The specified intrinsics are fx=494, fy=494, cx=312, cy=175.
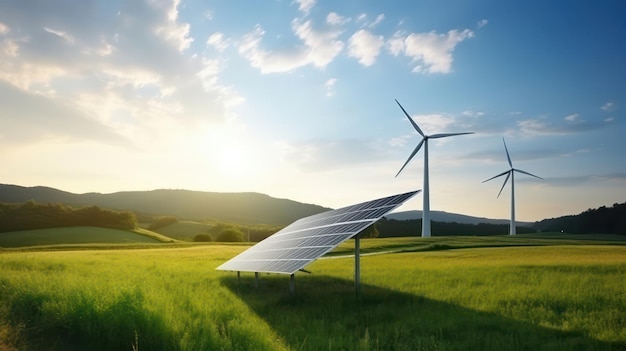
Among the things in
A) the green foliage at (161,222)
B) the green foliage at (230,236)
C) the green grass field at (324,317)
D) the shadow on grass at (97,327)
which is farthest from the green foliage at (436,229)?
the shadow on grass at (97,327)

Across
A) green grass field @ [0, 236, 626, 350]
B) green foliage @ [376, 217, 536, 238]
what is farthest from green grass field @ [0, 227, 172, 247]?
green grass field @ [0, 236, 626, 350]

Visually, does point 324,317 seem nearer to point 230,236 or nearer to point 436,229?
point 230,236

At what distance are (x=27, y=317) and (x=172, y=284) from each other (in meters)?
7.14

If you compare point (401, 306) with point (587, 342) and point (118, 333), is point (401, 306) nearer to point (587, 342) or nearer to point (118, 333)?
point (587, 342)

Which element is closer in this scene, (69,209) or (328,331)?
(328,331)

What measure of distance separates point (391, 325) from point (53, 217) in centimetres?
11720

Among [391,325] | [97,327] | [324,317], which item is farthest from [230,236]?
[391,325]

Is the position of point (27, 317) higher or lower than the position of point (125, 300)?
lower

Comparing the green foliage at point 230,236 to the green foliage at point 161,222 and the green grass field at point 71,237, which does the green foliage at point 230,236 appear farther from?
the green foliage at point 161,222

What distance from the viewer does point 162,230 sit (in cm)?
15812

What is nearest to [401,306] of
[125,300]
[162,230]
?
[125,300]

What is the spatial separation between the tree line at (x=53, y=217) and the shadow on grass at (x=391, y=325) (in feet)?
349

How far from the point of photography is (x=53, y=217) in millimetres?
113250

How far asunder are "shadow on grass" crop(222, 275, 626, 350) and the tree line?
349ft
